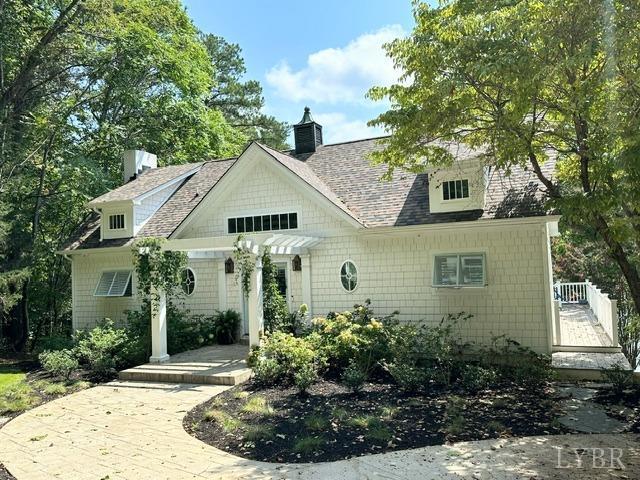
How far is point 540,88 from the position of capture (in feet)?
21.2

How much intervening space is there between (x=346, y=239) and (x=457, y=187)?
3013 mm

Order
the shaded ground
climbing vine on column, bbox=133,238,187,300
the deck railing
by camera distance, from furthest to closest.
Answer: the deck railing
climbing vine on column, bbox=133,238,187,300
the shaded ground

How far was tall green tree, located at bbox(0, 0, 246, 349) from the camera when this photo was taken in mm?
15531

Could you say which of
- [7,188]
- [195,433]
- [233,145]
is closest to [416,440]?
[195,433]

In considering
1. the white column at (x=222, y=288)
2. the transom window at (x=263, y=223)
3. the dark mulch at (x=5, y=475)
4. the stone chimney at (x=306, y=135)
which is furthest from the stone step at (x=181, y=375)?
the stone chimney at (x=306, y=135)

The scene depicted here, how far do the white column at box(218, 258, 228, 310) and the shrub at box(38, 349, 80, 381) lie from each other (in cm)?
388

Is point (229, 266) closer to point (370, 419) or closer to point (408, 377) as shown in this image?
point (408, 377)

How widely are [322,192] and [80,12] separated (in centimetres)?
1107

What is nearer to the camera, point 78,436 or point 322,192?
point 78,436

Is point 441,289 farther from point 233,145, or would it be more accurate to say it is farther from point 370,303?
point 233,145

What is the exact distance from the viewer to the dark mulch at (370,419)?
18.7 feet

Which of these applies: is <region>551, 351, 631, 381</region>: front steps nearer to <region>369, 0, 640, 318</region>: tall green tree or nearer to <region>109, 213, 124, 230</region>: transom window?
<region>369, 0, 640, 318</region>: tall green tree

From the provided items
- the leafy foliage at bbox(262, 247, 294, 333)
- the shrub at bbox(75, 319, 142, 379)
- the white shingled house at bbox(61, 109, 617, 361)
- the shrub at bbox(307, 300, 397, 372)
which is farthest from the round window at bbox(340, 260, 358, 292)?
the shrub at bbox(75, 319, 142, 379)

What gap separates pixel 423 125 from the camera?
7750 millimetres
